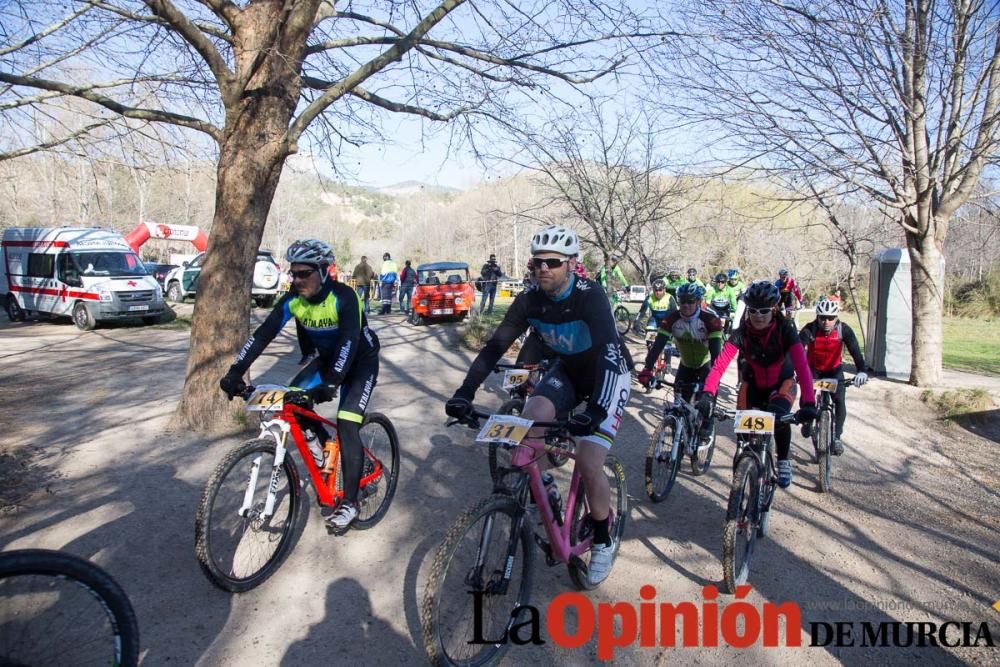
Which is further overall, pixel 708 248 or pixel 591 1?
pixel 708 248

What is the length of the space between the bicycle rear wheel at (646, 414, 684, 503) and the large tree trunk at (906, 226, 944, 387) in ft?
25.3

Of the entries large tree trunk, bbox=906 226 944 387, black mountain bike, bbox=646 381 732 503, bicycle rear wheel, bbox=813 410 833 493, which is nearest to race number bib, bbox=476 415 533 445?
black mountain bike, bbox=646 381 732 503

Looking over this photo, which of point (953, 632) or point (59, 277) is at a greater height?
point (59, 277)

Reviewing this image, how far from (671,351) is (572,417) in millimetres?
9530

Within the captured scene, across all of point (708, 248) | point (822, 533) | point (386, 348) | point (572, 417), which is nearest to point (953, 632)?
point (822, 533)

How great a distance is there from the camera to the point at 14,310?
19.8m

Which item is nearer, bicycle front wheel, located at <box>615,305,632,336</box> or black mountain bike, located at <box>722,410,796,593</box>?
black mountain bike, located at <box>722,410,796,593</box>

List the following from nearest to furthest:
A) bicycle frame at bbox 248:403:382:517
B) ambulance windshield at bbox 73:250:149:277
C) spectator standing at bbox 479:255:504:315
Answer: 1. bicycle frame at bbox 248:403:382:517
2. ambulance windshield at bbox 73:250:149:277
3. spectator standing at bbox 479:255:504:315

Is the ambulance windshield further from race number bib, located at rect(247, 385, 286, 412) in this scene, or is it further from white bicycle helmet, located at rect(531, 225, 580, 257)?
white bicycle helmet, located at rect(531, 225, 580, 257)

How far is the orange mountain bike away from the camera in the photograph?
12.7 feet

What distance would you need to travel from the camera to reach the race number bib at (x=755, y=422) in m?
4.75

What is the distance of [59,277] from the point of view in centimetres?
1806

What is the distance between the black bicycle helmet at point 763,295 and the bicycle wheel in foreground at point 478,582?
304 cm

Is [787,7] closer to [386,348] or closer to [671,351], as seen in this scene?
[671,351]
